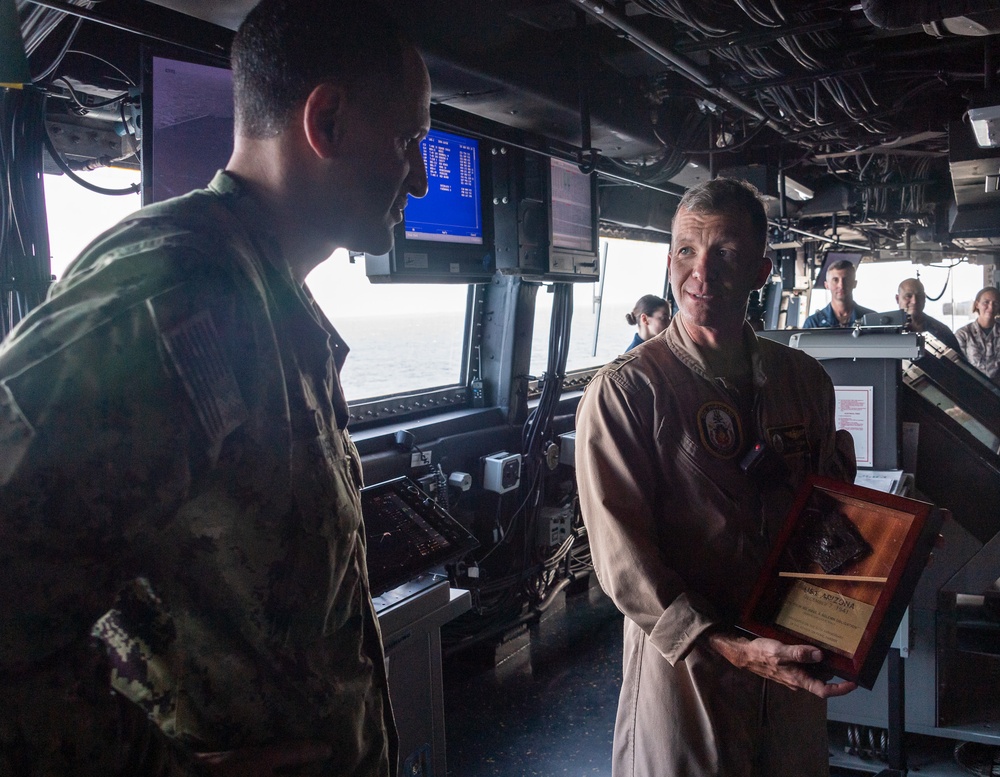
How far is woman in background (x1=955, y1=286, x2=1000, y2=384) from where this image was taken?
23.2 ft

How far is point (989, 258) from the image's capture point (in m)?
11.9

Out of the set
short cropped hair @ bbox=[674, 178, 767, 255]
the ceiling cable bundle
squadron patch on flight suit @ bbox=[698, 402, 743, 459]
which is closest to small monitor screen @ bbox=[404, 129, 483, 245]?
the ceiling cable bundle

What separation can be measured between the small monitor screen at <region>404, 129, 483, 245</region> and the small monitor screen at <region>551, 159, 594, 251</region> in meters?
0.48

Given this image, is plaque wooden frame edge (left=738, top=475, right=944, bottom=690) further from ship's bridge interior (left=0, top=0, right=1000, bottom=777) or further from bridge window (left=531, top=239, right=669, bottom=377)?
bridge window (left=531, top=239, right=669, bottom=377)

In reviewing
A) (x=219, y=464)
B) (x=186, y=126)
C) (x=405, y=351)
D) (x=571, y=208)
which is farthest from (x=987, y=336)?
(x=219, y=464)

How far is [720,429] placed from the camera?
65.8 inches

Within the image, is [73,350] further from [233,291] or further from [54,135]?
[54,135]

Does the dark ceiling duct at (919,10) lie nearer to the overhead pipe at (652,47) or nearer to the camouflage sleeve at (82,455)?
the overhead pipe at (652,47)

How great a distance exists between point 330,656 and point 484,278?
121 inches

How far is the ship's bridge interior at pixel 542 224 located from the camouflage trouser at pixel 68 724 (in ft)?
3.97

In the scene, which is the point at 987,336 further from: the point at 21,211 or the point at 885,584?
the point at 21,211

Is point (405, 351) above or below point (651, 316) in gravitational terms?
below

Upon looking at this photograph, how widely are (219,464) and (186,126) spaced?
174 cm

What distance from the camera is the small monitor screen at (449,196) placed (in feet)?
11.5
